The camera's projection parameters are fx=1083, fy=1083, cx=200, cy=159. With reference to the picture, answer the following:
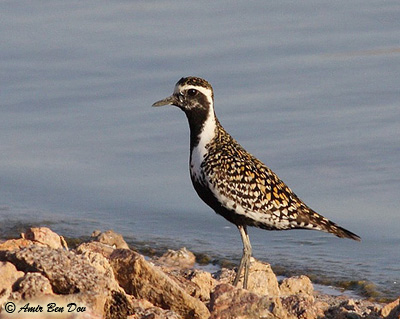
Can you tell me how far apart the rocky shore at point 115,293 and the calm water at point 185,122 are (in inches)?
105

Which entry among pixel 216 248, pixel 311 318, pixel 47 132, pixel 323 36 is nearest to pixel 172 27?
pixel 323 36

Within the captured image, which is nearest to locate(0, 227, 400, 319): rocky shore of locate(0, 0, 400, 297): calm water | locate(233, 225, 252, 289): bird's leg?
locate(233, 225, 252, 289): bird's leg

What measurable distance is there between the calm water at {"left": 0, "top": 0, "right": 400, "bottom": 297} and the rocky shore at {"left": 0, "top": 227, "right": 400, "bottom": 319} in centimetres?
266

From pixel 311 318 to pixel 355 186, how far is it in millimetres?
4691

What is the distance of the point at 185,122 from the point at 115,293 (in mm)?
7039

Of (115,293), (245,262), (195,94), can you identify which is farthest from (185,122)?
(115,293)

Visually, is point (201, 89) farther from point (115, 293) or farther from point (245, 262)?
point (115, 293)

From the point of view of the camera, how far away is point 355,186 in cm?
1145

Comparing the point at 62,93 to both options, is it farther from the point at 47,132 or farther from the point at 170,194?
the point at 170,194

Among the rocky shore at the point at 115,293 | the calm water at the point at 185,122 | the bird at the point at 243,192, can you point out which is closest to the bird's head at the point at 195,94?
the bird at the point at 243,192

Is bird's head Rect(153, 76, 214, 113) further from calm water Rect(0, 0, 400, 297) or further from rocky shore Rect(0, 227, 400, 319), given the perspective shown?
rocky shore Rect(0, 227, 400, 319)

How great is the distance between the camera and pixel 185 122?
13148mm

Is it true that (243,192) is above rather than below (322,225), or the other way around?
above

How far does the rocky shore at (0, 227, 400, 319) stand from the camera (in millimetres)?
5996
